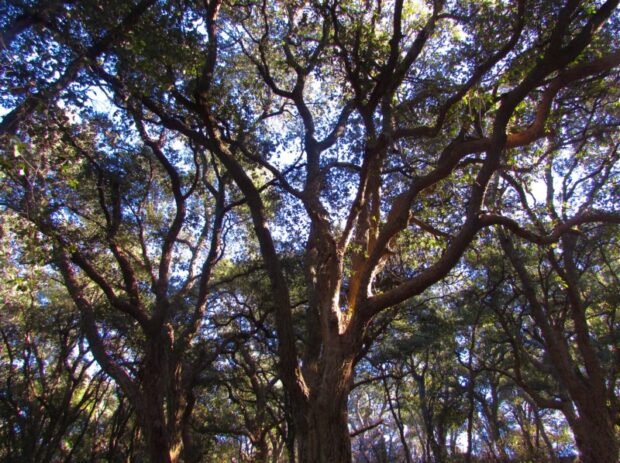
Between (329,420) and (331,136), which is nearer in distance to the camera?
(329,420)

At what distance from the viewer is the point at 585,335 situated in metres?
10.1

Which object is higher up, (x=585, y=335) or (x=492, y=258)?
(x=492, y=258)

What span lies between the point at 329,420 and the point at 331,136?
5.75 metres

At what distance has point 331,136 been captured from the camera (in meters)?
9.17

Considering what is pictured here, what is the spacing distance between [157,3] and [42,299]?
14609 mm

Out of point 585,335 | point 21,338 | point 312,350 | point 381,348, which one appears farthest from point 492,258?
point 21,338

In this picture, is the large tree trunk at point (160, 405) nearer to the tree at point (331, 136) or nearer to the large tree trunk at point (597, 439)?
the tree at point (331, 136)

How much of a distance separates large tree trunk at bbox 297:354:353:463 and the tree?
0.06 ft

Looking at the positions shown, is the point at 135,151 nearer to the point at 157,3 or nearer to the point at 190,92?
the point at 190,92

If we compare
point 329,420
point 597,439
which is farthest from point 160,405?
point 597,439

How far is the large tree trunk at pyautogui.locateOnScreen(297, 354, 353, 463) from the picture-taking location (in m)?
5.14

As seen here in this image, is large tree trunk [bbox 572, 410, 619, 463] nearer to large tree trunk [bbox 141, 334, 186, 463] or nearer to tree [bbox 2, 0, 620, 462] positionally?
tree [bbox 2, 0, 620, 462]

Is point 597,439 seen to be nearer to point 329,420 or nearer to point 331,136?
point 329,420

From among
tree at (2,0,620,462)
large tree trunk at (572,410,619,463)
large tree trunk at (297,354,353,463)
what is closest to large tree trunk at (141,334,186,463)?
tree at (2,0,620,462)
